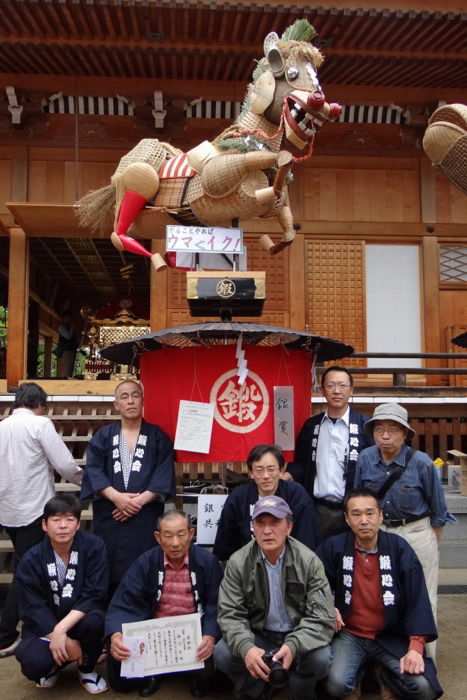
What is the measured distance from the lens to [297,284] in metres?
9.26

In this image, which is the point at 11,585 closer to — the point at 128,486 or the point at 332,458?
the point at 128,486

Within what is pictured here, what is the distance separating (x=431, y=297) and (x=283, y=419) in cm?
554

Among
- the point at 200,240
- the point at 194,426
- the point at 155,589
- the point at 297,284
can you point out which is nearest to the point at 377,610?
the point at 155,589

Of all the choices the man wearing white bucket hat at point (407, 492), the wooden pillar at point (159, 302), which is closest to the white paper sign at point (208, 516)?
the man wearing white bucket hat at point (407, 492)

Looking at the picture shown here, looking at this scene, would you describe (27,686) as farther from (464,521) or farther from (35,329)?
(35,329)

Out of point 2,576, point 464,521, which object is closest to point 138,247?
point 2,576

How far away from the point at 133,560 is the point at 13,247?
611 cm

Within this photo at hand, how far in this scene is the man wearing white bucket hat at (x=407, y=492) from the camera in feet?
12.8

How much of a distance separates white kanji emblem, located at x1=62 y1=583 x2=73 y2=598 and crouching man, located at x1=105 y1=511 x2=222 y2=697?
0.85ft

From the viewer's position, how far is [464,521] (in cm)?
679

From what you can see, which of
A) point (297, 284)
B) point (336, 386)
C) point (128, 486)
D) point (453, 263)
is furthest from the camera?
point (453, 263)

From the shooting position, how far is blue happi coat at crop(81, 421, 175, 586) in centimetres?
419

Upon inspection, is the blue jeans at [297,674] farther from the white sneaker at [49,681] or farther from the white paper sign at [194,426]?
the white paper sign at [194,426]

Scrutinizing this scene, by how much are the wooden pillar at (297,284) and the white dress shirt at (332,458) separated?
4.79m
